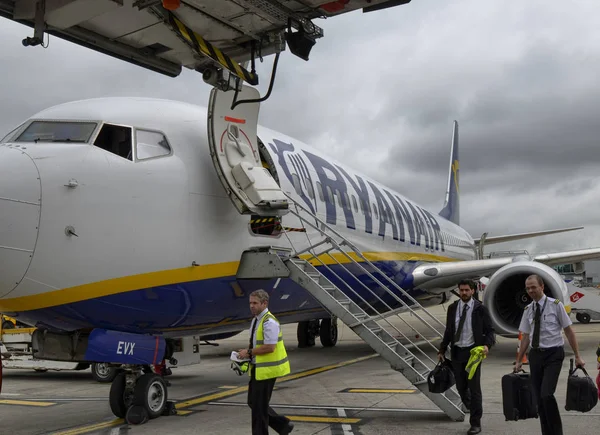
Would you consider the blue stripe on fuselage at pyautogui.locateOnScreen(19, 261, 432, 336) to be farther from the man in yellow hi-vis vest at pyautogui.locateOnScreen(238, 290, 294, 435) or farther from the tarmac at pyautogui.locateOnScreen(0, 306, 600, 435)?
the man in yellow hi-vis vest at pyautogui.locateOnScreen(238, 290, 294, 435)

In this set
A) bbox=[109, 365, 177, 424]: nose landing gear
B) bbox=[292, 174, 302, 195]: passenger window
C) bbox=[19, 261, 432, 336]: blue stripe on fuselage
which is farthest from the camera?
bbox=[292, 174, 302, 195]: passenger window

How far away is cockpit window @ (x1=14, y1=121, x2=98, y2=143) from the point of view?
6.25 m

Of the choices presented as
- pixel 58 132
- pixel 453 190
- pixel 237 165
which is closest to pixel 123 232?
pixel 58 132

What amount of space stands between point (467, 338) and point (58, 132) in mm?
4589

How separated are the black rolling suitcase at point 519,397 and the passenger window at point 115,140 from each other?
165 inches

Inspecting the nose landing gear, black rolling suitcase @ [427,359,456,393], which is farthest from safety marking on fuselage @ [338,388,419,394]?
the nose landing gear

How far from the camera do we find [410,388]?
937 centimetres

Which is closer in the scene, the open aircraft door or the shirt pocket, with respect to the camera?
the shirt pocket

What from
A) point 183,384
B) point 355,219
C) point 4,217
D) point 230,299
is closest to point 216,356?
point 183,384

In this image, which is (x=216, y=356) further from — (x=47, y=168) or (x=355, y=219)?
(x=47, y=168)

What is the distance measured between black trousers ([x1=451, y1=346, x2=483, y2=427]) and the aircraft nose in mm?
4182

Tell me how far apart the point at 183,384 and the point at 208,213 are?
4.91 m

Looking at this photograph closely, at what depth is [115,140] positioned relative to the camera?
21.4ft

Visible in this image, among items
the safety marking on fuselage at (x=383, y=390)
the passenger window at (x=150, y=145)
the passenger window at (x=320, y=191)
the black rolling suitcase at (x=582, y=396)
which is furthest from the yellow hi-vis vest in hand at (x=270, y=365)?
the passenger window at (x=320, y=191)
